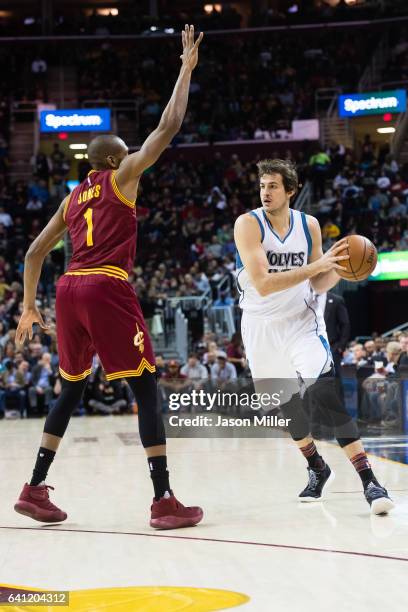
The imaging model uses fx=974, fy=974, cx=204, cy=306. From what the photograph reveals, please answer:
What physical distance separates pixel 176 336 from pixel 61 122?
1228 centimetres

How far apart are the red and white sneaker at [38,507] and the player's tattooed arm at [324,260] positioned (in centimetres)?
195

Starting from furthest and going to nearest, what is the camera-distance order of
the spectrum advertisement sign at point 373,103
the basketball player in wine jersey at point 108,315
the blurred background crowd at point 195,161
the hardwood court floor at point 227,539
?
1. the spectrum advertisement sign at point 373,103
2. the blurred background crowd at point 195,161
3. the basketball player in wine jersey at point 108,315
4. the hardwood court floor at point 227,539

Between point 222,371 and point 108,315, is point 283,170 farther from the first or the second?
point 222,371

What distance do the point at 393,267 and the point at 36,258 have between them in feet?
54.4

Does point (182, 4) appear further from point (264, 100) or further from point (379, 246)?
point (379, 246)

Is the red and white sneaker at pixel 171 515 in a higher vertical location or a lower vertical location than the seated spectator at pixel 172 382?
higher

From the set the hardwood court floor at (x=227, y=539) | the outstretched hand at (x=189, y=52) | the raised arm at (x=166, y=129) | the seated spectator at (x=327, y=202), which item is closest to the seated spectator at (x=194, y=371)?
the hardwood court floor at (x=227, y=539)

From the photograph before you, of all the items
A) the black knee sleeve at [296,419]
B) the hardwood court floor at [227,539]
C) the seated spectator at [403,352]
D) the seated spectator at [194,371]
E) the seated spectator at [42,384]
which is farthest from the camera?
the seated spectator at [42,384]

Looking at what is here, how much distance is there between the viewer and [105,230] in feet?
17.2

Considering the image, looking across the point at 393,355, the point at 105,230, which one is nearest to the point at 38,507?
the point at 105,230

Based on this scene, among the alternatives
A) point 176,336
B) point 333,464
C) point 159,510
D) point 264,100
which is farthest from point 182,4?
point 159,510

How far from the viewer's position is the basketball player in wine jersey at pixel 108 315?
5.18m

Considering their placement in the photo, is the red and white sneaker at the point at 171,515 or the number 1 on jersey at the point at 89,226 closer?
the red and white sneaker at the point at 171,515

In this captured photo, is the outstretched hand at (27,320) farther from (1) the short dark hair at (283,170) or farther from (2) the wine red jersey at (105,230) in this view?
(1) the short dark hair at (283,170)
